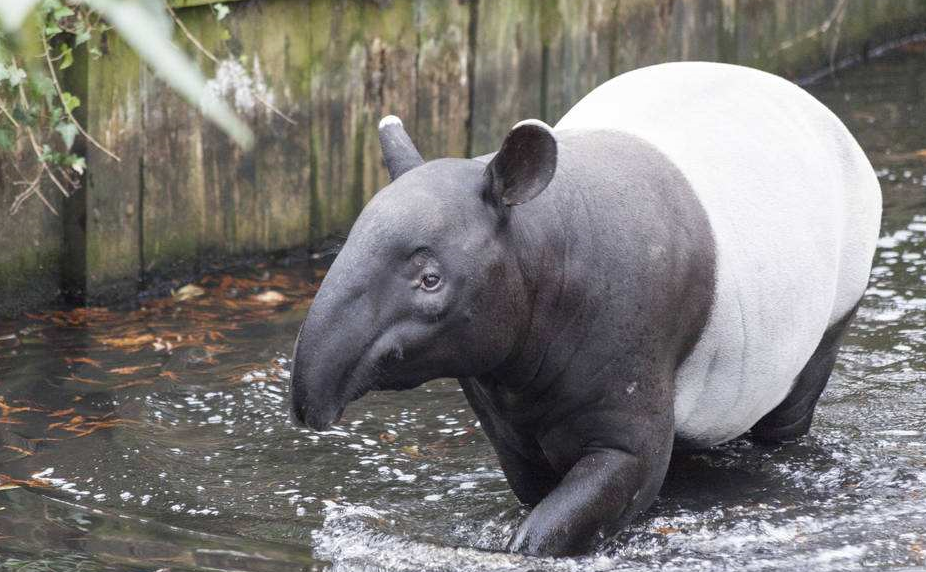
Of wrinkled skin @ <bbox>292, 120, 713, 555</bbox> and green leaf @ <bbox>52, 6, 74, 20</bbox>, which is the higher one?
green leaf @ <bbox>52, 6, 74, 20</bbox>

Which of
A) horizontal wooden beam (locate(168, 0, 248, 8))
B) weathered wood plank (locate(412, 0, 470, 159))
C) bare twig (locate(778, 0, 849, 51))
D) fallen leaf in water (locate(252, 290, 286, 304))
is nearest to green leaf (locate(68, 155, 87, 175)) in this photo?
horizontal wooden beam (locate(168, 0, 248, 8))

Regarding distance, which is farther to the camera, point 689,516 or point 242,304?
point 242,304

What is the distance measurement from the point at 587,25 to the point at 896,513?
5121 millimetres

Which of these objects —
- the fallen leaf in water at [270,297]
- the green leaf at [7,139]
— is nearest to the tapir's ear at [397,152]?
the green leaf at [7,139]

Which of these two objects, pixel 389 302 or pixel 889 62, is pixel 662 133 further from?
pixel 889 62

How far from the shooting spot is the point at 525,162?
9.93ft

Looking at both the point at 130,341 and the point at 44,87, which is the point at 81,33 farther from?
the point at 130,341

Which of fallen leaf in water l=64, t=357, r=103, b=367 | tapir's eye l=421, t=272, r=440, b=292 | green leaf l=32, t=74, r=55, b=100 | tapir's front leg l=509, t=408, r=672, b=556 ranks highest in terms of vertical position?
green leaf l=32, t=74, r=55, b=100

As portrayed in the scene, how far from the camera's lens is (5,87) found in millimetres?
5527

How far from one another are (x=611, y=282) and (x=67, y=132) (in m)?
3.04

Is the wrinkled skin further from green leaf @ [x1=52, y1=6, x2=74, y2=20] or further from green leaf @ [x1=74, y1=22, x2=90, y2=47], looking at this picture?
green leaf @ [x1=74, y1=22, x2=90, y2=47]

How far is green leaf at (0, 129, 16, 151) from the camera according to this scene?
17.7 ft

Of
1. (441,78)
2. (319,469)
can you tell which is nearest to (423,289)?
(319,469)

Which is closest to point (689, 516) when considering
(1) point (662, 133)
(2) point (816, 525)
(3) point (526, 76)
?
(2) point (816, 525)
